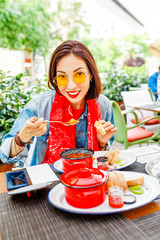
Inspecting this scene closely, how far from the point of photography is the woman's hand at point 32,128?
1.21 metres

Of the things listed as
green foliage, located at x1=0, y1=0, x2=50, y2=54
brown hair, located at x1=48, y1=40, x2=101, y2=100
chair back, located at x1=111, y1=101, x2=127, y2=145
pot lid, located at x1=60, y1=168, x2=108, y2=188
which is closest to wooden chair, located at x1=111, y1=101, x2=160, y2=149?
chair back, located at x1=111, y1=101, x2=127, y2=145

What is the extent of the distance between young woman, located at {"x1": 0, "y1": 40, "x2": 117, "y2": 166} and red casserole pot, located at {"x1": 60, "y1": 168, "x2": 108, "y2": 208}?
0.47 meters

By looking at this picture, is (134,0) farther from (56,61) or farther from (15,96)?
(56,61)

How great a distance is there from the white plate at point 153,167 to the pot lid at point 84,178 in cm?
36

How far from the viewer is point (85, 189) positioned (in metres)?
0.80

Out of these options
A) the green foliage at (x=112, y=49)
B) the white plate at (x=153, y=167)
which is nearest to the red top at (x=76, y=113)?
the white plate at (x=153, y=167)

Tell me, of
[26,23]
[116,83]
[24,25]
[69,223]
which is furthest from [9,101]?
[26,23]

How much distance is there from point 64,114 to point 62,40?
1.34 meters

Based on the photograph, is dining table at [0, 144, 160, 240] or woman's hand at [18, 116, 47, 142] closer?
dining table at [0, 144, 160, 240]

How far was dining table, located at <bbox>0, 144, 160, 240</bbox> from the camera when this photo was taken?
699 mm

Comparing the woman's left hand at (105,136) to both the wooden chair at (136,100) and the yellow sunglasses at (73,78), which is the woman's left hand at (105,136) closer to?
the yellow sunglasses at (73,78)

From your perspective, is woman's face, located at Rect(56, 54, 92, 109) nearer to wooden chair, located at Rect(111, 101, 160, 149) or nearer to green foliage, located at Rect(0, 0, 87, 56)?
wooden chair, located at Rect(111, 101, 160, 149)

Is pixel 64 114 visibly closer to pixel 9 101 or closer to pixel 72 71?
pixel 72 71

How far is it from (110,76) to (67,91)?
478 centimetres
